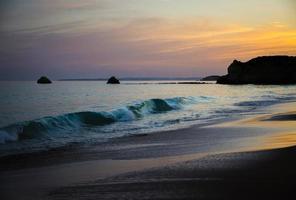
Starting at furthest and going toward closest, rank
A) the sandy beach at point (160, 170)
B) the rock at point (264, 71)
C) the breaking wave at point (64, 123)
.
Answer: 1. the rock at point (264, 71)
2. the breaking wave at point (64, 123)
3. the sandy beach at point (160, 170)

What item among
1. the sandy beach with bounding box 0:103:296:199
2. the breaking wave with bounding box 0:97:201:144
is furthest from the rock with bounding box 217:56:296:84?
the sandy beach with bounding box 0:103:296:199

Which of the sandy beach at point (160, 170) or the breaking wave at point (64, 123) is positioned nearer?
the sandy beach at point (160, 170)

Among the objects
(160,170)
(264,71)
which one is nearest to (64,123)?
(160,170)

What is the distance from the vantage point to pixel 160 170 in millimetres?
8289

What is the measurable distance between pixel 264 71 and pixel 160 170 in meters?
130

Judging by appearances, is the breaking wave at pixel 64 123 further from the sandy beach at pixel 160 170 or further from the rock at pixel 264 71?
the rock at pixel 264 71

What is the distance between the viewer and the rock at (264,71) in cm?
12825

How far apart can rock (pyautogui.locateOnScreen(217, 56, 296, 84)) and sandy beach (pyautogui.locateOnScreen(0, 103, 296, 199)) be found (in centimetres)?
12100

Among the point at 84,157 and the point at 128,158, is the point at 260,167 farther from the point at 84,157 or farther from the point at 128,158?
the point at 84,157

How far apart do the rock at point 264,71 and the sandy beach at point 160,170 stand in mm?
120995

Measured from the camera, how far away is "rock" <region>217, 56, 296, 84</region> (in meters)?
128

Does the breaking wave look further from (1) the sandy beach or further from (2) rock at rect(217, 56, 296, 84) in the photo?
(2) rock at rect(217, 56, 296, 84)

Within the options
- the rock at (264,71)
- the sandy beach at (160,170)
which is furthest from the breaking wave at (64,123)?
the rock at (264,71)

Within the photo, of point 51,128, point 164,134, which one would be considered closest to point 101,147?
point 164,134
